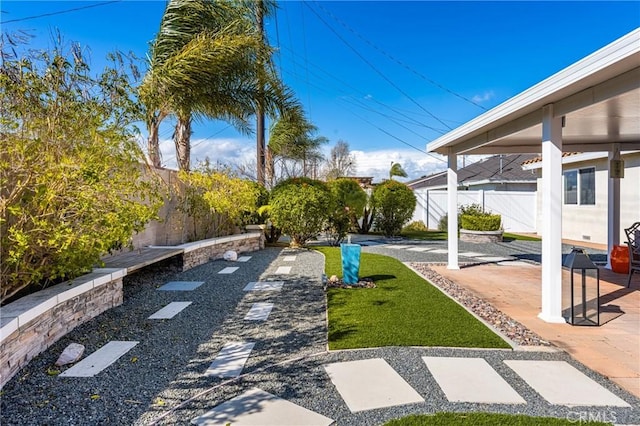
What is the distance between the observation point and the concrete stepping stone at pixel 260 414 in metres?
2.37

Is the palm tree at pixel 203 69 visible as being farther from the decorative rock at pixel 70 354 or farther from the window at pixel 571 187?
the window at pixel 571 187

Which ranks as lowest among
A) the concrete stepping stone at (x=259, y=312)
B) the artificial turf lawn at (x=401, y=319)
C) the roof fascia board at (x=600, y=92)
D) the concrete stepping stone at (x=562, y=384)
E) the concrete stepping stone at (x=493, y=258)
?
the concrete stepping stone at (x=562, y=384)

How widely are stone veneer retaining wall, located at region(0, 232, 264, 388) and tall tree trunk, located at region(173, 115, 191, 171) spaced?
5.34m

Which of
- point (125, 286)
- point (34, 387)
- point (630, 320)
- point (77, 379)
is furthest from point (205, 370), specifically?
point (630, 320)

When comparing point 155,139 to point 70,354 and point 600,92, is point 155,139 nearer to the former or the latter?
point 70,354

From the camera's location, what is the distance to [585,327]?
4242 mm

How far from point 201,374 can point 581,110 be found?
487 centimetres

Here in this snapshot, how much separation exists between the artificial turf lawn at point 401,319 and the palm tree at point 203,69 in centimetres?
557

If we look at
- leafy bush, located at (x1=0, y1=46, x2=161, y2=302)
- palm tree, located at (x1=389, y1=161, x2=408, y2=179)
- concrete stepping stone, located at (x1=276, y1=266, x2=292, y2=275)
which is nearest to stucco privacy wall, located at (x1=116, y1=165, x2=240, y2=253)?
concrete stepping stone, located at (x1=276, y1=266, x2=292, y2=275)

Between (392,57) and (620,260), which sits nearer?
(620,260)

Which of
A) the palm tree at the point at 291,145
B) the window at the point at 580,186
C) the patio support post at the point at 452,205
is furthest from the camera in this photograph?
the palm tree at the point at 291,145

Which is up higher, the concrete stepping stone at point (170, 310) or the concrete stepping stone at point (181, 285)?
the concrete stepping stone at point (181, 285)

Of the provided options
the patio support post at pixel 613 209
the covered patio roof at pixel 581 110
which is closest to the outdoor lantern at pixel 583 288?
the covered patio roof at pixel 581 110

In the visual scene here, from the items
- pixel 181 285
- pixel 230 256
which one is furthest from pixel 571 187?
pixel 181 285
